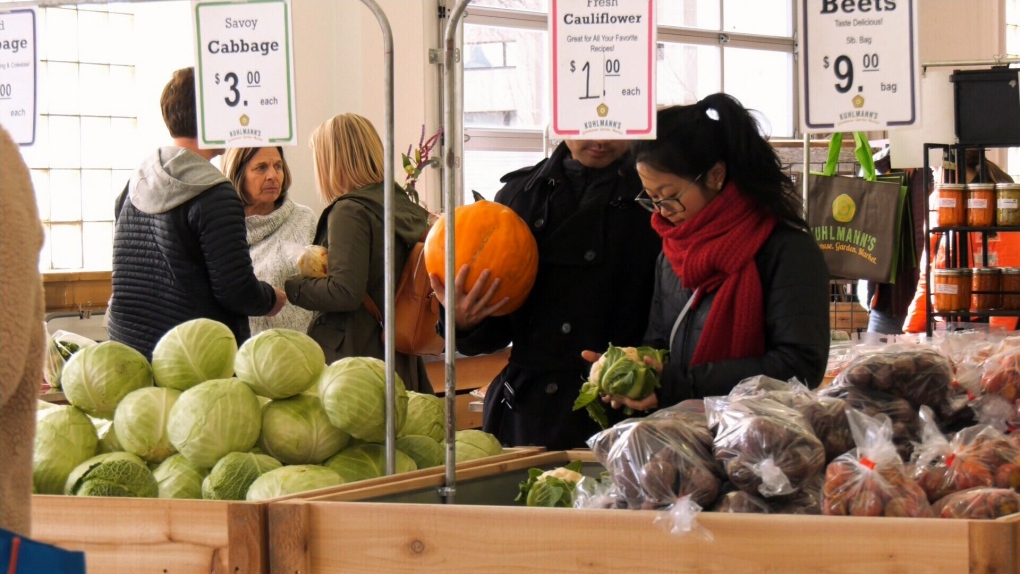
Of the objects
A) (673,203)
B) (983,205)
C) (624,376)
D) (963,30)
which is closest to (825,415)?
(624,376)

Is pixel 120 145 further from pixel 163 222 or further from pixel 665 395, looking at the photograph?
pixel 665 395

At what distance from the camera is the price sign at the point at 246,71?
1688mm

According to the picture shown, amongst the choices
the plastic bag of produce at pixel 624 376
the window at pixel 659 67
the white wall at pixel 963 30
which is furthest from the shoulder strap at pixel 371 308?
the white wall at pixel 963 30

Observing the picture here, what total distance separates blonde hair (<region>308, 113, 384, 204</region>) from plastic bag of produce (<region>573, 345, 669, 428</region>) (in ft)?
4.95

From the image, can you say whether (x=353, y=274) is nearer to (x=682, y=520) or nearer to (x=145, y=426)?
(x=145, y=426)

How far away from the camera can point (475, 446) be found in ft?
6.14

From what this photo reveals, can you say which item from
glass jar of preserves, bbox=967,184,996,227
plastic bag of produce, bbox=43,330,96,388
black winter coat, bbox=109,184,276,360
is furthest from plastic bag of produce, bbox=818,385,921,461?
glass jar of preserves, bbox=967,184,996,227

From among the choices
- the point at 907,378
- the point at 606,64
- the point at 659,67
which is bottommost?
the point at 907,378

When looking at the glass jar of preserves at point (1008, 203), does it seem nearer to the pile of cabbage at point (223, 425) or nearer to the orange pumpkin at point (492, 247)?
the orange pumpkin at point (492, 247)

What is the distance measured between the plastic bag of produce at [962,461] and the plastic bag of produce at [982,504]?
0.04 meters

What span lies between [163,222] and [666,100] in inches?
207

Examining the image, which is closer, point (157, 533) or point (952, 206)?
point (157, 533)

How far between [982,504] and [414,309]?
1958mm

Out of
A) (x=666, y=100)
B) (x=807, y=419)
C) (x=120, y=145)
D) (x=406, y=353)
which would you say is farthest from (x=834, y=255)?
(x=666, y=100)
